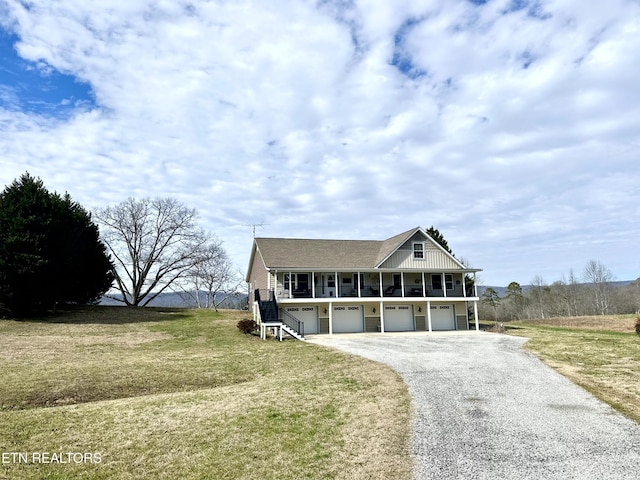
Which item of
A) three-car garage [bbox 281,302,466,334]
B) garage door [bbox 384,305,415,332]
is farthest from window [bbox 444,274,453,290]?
garage door [bbox 384,305,415,332]

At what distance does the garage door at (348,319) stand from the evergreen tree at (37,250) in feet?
62.3

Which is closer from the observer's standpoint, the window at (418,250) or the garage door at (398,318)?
the garage door at (398,318)

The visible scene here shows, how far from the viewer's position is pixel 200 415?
886 cm

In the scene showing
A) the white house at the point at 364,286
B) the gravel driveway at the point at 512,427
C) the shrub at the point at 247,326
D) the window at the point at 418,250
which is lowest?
the gravel driveway at the point at 512,427

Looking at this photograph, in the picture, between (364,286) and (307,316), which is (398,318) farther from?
(307,316)

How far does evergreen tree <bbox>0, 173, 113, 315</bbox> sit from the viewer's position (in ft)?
88.1

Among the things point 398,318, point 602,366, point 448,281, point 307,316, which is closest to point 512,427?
point 602,366

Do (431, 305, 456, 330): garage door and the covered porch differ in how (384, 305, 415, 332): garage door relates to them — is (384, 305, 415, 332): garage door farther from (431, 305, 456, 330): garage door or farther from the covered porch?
(431, 305, 456, 330): garage door

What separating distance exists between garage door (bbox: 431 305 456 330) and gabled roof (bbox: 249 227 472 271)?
3313mm

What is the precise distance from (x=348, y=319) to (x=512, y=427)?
21.7m

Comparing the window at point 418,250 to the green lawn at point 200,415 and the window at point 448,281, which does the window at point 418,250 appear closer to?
the window at point 448,281

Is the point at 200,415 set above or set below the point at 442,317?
below

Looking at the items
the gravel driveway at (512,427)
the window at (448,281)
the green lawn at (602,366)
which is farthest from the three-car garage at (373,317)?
the gravel driveway at (512,427)

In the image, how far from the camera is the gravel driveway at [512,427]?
6086 millimetres
